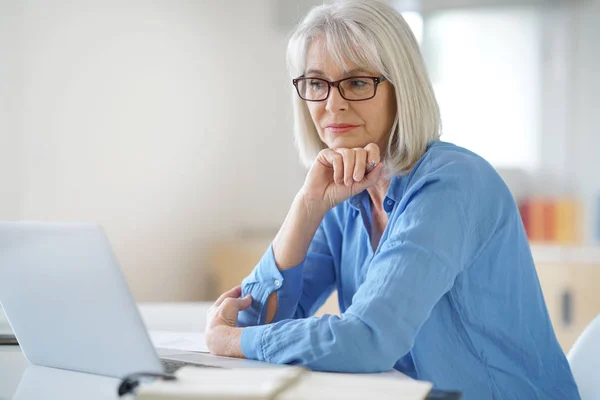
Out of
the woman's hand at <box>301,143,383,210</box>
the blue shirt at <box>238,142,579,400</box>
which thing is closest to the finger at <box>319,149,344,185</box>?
the woman's hand at <box>301,143,383,210</box>

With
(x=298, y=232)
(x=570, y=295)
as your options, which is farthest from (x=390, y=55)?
(x=570, y=295)

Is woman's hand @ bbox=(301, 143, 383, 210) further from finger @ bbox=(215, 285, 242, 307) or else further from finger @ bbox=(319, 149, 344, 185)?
finger @ bbox=(215, 285, 242, 307)

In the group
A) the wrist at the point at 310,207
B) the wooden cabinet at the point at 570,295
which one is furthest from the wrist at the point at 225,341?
the wooden cabinet at the point at 570,295

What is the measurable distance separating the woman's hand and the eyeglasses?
0.37 feet

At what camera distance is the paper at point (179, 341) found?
1.36 meters

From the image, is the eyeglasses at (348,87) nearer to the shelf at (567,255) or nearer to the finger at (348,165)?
the finger at (348,165)

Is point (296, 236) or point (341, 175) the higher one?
point (341, 175)

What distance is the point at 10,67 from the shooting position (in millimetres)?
2496

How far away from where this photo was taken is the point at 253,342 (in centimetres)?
122

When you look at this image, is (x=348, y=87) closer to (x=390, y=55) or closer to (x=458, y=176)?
(x=390, y=55)

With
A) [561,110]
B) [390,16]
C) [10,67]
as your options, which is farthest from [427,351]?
[561,110]

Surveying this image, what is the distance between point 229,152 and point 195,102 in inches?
15.1

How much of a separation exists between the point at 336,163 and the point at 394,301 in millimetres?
411

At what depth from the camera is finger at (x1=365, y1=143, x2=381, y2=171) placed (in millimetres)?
1459
